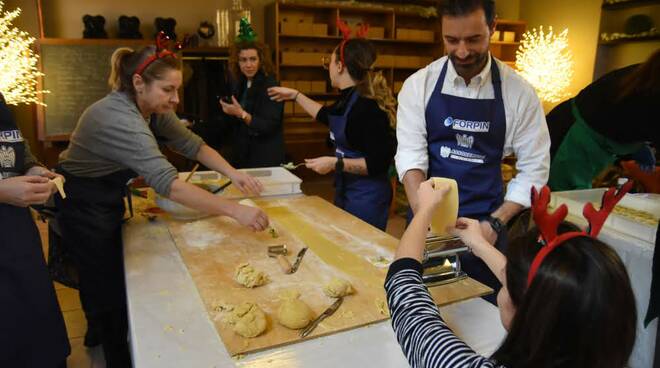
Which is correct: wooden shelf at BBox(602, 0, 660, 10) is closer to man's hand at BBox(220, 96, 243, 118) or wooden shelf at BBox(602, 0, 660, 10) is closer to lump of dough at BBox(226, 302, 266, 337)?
man's hand at BBox(220, 96, 243, 118)

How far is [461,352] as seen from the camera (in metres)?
0.77

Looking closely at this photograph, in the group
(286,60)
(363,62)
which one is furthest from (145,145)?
(286,60)

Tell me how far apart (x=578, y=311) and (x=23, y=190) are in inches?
54.7

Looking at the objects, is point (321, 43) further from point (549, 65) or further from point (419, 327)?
point (419, 327)

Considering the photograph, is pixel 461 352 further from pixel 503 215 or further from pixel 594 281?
pixel 503 215

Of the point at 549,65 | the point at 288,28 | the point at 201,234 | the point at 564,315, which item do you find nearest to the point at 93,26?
the point at 288,28

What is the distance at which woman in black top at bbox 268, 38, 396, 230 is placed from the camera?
209 cm

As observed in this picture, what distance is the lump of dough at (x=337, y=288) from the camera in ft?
3.85

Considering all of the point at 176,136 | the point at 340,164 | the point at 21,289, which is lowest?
the point at 21,289

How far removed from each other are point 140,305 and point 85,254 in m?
0.68

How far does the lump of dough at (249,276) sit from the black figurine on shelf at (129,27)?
407cm

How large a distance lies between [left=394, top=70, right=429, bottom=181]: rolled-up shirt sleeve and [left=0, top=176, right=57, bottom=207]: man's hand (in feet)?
3.69

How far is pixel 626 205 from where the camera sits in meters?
2.02

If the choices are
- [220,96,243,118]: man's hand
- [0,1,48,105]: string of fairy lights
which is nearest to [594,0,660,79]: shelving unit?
[220,96,243,118]: man's hand
